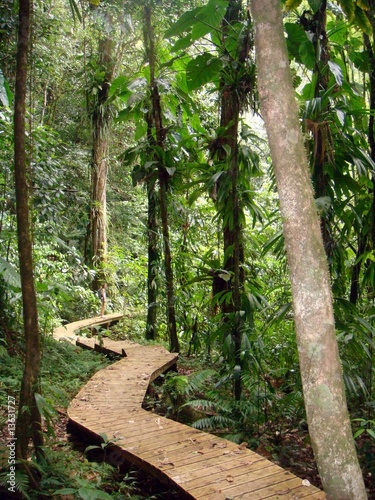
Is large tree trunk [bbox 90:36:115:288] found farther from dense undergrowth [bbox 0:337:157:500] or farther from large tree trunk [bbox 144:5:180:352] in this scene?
dense undergrowth [bbox 0:337:157:500]

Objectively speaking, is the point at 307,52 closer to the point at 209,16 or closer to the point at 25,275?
the point at 209,16

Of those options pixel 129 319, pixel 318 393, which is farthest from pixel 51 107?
pixel 318 393

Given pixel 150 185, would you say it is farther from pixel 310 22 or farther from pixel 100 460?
pixel 100 460

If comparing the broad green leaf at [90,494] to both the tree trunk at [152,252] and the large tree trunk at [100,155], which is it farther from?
the large tree trunk at [100,155]

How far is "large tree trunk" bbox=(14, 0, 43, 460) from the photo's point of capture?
10.0ft

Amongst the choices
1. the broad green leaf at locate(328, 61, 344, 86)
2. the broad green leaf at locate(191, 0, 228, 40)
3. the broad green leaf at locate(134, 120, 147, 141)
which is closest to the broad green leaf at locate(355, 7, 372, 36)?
the broad green leaf at locate(328, 61, 344, 86)

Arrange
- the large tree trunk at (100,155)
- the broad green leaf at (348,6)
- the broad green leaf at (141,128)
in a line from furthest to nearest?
the large tree trunk at (100,155)
the broad green leaf at (141,128)
the broad green leaf at (348,6)

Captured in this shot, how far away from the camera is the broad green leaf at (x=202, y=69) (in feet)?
16.1

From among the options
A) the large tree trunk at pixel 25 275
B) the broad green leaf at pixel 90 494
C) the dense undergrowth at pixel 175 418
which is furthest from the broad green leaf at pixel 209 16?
the broad green leaf at pixel 90 494

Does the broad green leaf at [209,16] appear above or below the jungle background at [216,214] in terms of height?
above

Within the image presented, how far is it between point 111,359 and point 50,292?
200 cm

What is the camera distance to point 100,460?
4.09m

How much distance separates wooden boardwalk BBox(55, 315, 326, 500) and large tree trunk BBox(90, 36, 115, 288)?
619 centimetres

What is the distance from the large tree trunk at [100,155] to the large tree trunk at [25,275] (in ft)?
24.8
